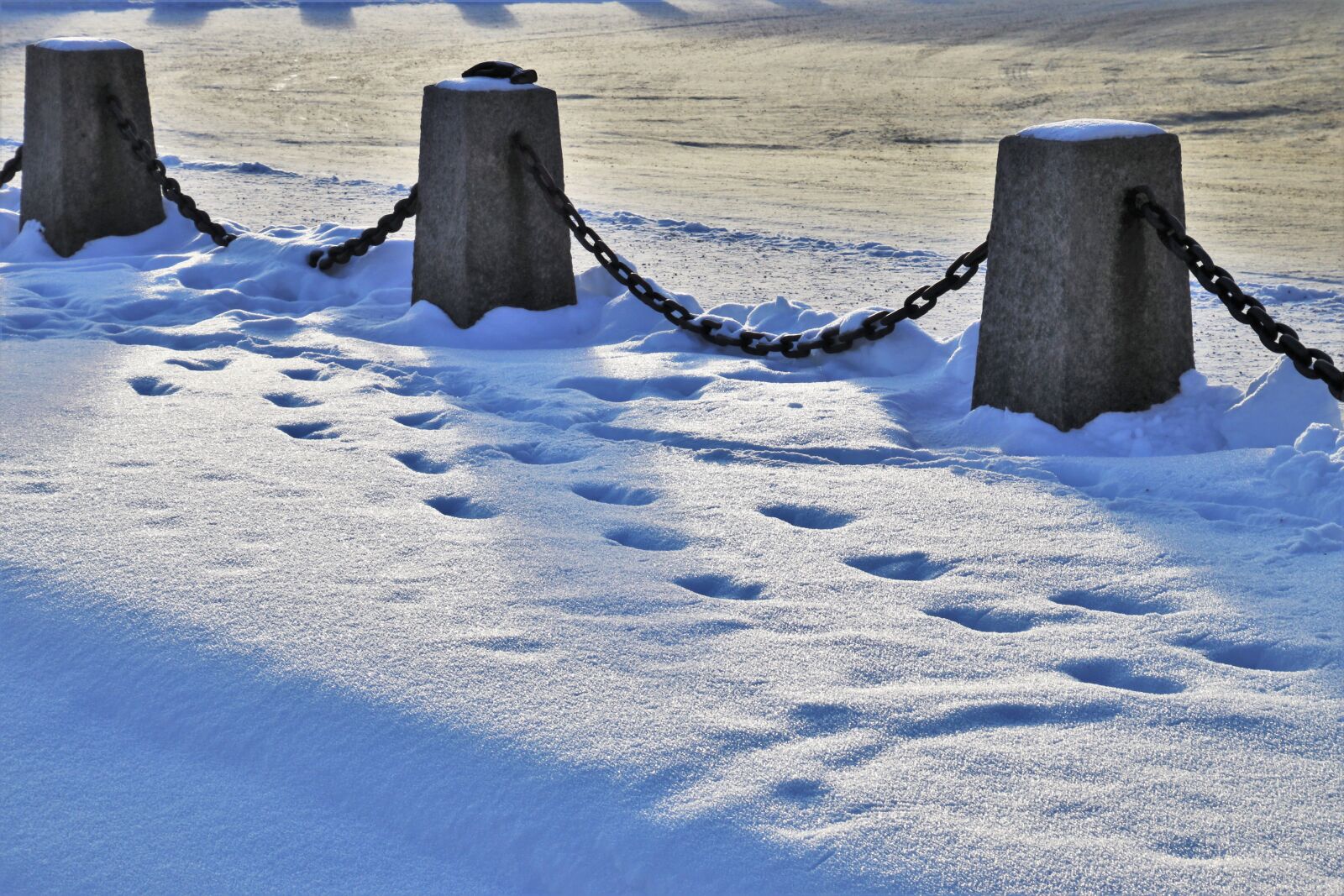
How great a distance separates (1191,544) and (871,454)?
3.37 ft

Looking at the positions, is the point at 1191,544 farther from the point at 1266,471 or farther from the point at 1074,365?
the point at 1074,365

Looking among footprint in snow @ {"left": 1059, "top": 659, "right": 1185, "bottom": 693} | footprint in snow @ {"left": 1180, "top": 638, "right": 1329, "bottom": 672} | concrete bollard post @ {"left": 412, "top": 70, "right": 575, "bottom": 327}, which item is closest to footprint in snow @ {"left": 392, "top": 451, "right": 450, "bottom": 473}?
concrete bollard post @ {"left": 412, "top": 70, "right": 575, "bottom": 327}

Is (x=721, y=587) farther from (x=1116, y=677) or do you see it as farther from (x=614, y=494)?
(x=1116, y=677)

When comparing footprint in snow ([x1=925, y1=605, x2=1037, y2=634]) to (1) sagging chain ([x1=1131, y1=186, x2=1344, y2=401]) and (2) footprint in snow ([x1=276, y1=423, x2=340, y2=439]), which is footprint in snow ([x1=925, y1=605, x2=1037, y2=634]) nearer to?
(1) sagging chain ([x1=1131, y1=186, x2=1344, y2=401])

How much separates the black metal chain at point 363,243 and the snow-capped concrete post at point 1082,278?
110 inches

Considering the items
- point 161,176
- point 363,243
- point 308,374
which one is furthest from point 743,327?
point 161,176

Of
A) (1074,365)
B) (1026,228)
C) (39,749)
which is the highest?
(1026,228)

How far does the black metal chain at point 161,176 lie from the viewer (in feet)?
22.7

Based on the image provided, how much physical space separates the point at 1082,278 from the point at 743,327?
167 cm

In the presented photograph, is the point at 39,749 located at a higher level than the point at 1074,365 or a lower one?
lower

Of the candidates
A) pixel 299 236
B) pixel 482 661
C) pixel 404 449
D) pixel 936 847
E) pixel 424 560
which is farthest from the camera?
pixel 299 236

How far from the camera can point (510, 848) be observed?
223 cm

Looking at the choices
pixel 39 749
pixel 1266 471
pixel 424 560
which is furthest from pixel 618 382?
A: pixel 39 749

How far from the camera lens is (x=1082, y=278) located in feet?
13.8
